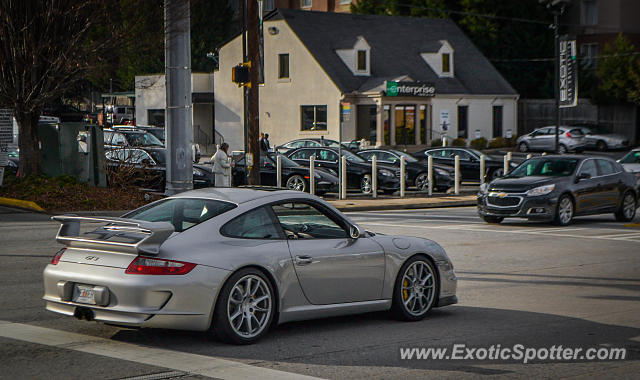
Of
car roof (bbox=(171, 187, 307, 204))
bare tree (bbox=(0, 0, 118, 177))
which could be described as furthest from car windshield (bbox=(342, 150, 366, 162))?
Result: car roof (bbox=(171, 187, 307, 204))

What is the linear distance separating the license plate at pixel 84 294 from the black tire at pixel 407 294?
123 inches

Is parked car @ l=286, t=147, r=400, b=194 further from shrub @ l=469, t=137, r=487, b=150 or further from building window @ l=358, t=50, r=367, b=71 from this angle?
shrub @ l=469, t=137, r=487, b=150

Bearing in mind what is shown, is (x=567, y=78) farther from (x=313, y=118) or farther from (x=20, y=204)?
(x=20, y=204)

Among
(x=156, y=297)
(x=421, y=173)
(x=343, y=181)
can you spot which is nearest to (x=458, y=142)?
(x=421, y=173)

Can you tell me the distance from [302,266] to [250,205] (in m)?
0.74

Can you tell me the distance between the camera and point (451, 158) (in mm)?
36000

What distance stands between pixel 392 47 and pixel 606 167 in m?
38.2

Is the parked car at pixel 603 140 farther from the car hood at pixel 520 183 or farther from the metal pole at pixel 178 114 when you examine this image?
the metal pole at pixel 178 114

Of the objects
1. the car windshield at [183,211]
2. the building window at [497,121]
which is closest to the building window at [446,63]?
the building window at [497,121]

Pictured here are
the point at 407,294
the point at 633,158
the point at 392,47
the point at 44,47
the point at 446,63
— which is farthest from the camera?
the point at 446,63

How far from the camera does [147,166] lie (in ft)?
89.0

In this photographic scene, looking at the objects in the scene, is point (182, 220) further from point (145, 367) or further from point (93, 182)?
point (93, 182)

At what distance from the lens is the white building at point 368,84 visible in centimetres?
5472

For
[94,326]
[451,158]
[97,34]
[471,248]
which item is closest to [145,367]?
[94,326]
